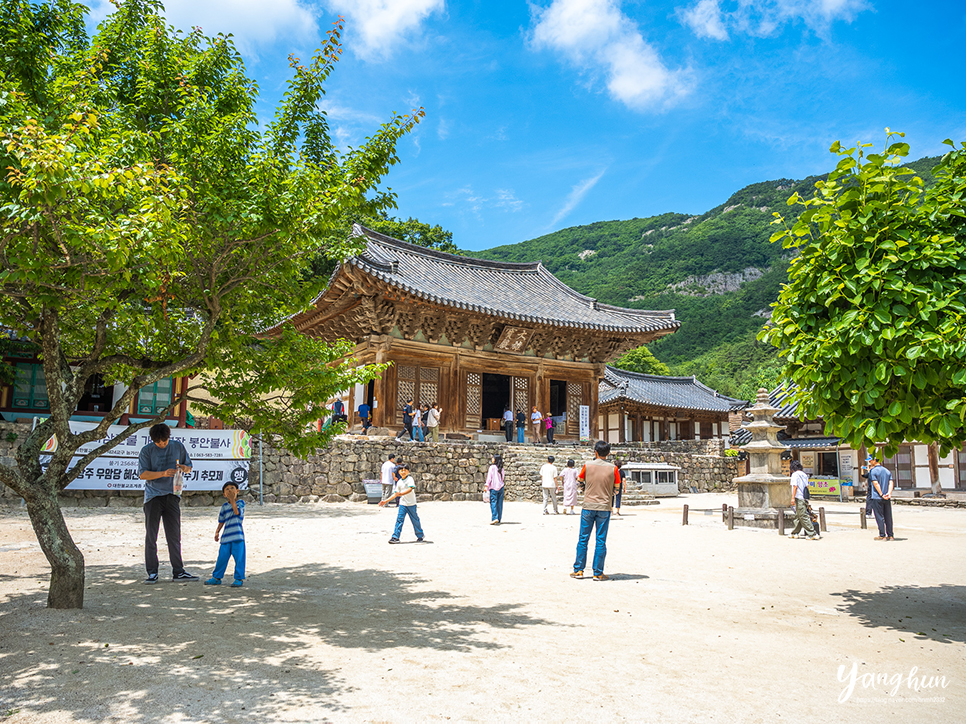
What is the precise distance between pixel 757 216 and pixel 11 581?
90.9 metres

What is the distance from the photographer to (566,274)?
79.1 metres

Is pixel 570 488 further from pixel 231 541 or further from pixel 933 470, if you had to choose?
pixel 933 470

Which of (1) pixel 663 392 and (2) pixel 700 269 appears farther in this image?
(2) pixel 700 269

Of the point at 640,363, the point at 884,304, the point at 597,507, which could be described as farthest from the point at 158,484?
the point at 640,363

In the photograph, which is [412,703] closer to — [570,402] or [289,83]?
[289,83]

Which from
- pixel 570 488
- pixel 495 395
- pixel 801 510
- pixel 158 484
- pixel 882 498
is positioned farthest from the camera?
pixel 495 395

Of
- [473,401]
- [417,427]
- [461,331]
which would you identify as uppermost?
[461,331]

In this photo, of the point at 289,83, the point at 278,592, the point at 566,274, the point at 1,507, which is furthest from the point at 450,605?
the point at 566,274

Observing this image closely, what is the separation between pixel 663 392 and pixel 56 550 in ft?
120

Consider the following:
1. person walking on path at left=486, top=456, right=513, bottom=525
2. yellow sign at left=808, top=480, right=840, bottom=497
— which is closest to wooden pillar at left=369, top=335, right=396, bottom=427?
person walking on path at left=486, top=456, right=513, bottom=525

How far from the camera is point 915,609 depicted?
6.33 metres

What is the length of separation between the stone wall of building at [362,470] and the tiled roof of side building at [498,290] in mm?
4363

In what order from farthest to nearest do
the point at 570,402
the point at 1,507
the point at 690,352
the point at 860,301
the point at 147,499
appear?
the point at 690,352 < the point at 570,402 < the point at 1,507 < the point at 147,499 < the point at 860,301

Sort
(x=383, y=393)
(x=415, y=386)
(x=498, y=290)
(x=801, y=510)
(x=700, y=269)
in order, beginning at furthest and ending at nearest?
(x=700, y=269)
(x=498, y=290)
(x=415, y=386)
(x=383, y=393)
(x=801, y=510)
